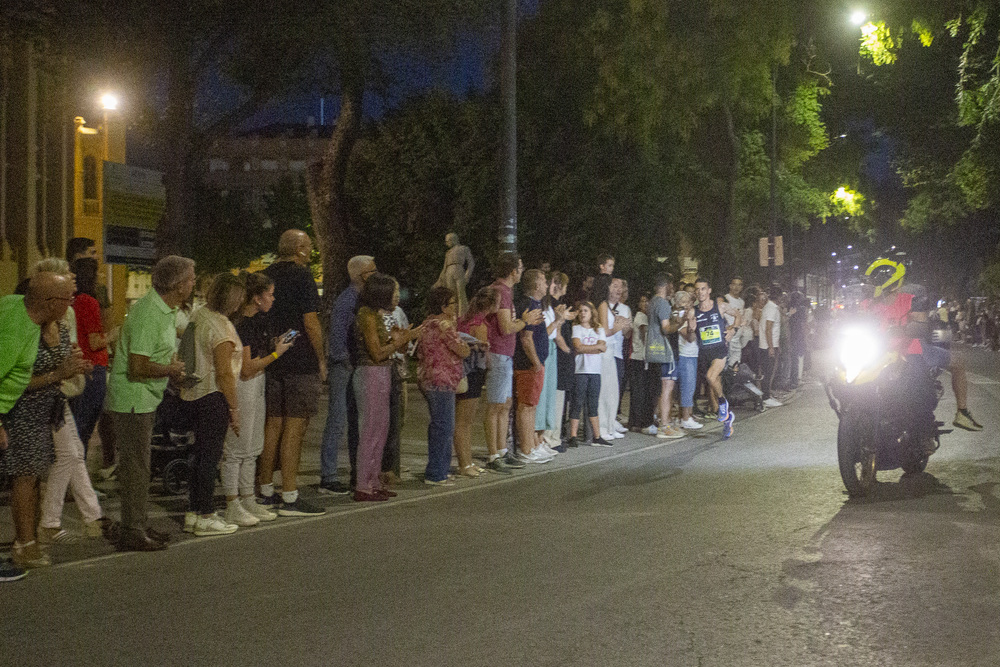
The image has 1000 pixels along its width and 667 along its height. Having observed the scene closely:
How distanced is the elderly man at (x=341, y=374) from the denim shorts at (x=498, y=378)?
1809 millimetres

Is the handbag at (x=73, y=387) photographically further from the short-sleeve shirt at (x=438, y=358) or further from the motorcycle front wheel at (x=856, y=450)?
the motorcycle front wheel at (x=856, y=450)

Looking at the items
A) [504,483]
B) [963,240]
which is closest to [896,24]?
[504,483]

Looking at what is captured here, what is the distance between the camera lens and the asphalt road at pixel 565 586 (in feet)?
18.4

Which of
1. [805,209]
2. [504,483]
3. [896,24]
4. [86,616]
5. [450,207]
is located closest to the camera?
[86,616]

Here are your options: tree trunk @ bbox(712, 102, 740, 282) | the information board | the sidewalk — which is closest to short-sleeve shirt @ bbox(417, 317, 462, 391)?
the sidewalk

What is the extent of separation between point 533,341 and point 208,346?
4782mm

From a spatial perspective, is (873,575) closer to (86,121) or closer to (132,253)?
(132,253)

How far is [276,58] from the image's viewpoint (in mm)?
18062

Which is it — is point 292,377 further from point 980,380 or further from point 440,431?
point 980,380

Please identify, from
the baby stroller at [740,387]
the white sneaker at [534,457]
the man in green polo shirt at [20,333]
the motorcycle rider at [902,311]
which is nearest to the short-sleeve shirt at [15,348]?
the man in green polo shirt at [20,333]

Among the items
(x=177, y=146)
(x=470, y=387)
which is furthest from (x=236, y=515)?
(x=177, y=146)

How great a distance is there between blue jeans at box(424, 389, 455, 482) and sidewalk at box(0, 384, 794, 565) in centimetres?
19

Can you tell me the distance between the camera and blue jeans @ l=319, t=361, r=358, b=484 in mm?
10492

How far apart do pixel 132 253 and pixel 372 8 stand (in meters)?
7.05
